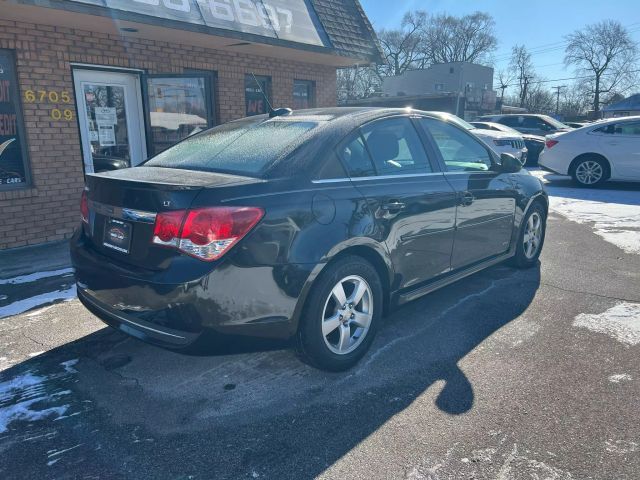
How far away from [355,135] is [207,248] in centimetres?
Answer: 136

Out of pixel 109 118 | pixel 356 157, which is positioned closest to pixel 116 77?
pixel 109 118

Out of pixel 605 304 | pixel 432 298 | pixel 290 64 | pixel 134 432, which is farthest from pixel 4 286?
pixel 290 64

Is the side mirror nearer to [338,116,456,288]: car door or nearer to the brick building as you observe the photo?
[338,116,456,288]: car door

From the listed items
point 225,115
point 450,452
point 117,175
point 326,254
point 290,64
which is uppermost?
point 290,64

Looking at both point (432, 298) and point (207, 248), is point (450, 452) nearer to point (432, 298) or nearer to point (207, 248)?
point (207, 248)

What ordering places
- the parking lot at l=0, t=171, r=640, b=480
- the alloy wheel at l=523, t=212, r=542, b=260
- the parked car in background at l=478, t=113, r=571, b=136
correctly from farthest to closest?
the parked car in background at l=478, t=113, r=571, b=136 < the alloy wheel at l=523, t=212, r=542, b=260 < the parking lot at l=0, t=171, r=640, b=480

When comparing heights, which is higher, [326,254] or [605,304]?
[326,254]

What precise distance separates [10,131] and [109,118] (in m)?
1.37

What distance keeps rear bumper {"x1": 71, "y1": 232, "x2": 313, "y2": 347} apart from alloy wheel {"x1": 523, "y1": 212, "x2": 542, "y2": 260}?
3.18 metres

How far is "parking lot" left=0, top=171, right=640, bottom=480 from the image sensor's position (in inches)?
94.5

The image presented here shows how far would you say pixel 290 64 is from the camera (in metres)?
9.49

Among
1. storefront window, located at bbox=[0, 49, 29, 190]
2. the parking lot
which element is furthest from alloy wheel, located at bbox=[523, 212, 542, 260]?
storefront window, located at bbox=[0, 49, 29, 190]

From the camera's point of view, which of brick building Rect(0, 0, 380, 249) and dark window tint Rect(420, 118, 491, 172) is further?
brick building Rect(0, 0, 380, 249)

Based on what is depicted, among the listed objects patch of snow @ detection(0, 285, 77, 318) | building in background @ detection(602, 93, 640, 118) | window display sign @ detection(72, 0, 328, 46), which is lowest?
patch of snow @ detection(0, 285, 77, 318)
